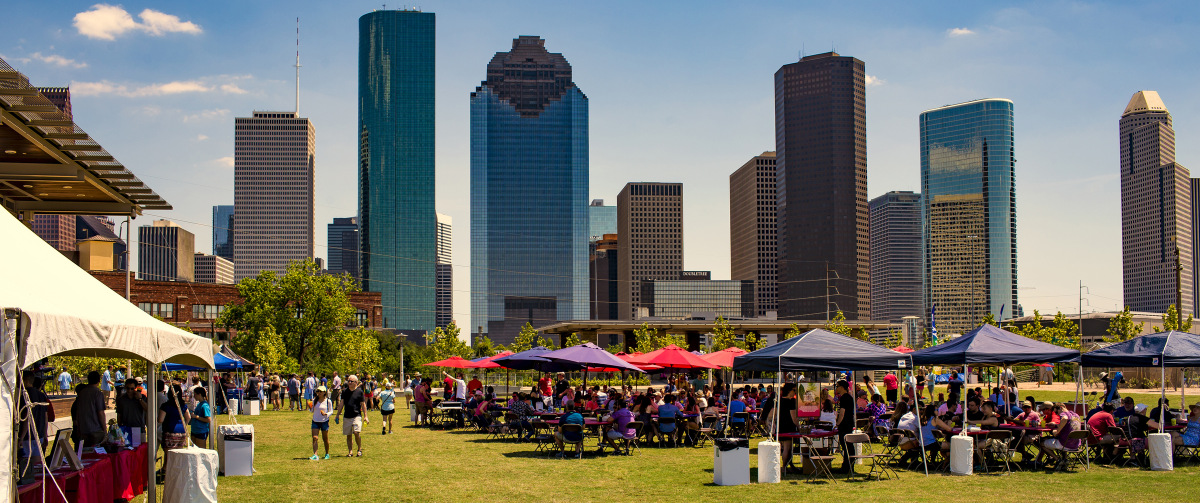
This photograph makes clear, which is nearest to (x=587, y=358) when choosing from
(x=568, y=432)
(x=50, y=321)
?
(x=568, y=432)

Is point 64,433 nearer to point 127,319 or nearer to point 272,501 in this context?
point 127,319

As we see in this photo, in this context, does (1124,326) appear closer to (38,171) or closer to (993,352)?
(993,352)

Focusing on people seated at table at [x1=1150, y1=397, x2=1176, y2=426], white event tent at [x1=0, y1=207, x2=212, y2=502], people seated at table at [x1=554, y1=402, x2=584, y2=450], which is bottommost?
people seated at table at [x1=554, y1=402, x2=584, y2=450]

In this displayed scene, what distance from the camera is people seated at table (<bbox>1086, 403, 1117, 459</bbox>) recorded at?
15602 mm

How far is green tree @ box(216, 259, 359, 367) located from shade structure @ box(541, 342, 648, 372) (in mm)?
32460

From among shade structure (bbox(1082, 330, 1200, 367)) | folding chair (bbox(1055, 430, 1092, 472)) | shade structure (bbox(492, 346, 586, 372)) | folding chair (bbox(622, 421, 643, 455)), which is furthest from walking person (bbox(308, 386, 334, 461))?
shade structure (bbox(1082, 330, 1200, 367))

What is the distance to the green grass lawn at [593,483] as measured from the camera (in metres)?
12.4

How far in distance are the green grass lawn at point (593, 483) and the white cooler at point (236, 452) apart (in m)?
0.32

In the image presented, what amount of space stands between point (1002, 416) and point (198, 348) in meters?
14.3

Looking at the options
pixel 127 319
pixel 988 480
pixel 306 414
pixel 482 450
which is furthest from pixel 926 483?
pixel 306 414

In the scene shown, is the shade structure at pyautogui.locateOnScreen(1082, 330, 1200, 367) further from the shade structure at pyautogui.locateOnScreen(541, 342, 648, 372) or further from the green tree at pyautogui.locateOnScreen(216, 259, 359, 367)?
the green tree at pyautogui.locateOnScreen(216, 259, 359, 367)

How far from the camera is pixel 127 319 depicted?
8.47 metres

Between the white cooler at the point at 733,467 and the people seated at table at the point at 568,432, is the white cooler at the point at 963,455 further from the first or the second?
the people seated at table at the point at 568,432

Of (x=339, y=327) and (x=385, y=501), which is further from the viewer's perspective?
(x=339, y=327)
